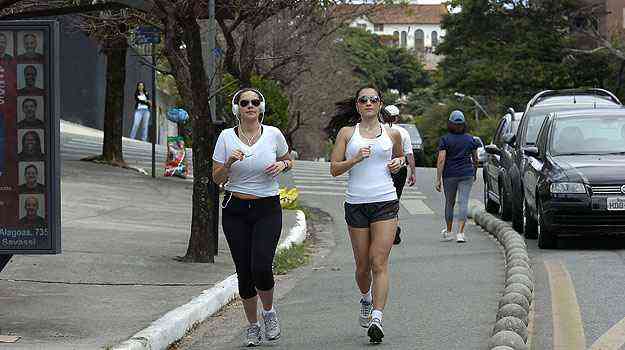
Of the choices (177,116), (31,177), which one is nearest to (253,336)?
(31,177)

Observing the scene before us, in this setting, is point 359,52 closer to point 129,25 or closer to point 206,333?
point 129,25

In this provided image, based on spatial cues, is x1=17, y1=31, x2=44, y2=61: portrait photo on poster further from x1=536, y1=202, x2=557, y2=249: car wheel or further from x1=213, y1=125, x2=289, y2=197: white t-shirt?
x1=536, y1=202, x2=557, y2=249: car wheel

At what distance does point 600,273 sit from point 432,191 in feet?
50.7

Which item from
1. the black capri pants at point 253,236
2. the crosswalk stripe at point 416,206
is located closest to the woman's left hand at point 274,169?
the black capri pants at point 253,236

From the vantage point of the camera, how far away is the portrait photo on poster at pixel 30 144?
28.7ft

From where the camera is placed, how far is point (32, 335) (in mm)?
8641

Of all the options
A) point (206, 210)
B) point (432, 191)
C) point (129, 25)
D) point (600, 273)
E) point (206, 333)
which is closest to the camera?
point (206, 333)

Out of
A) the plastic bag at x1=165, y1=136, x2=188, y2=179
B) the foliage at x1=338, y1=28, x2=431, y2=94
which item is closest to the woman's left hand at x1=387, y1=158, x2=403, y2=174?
the plastic bag at x1=165, y1=136, x2=188, y2=179

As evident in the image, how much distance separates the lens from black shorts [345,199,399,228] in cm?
901

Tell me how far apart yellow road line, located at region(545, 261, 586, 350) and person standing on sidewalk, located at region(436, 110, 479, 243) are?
3.47 metres

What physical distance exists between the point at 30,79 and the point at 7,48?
26 cm

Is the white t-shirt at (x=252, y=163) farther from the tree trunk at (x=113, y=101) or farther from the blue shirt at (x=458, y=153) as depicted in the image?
the tree trunk at (x=113, y=101)

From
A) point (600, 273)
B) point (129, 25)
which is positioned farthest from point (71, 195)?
point (600, 273)

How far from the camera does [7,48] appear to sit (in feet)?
28.2
